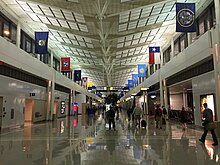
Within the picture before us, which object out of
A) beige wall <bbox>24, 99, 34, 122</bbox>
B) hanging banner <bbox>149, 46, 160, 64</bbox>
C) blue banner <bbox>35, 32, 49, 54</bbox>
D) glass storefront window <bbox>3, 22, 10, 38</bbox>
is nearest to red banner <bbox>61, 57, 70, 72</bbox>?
beige wall <bbox>24, 99, 34, 122</bbox>

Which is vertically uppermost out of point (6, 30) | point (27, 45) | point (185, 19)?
point (6, 30)

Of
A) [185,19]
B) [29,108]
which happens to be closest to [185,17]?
[185,19]

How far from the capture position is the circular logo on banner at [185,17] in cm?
1219

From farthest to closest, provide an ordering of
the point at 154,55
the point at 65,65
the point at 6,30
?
the point at 65,65 < the point at 154,55 < the point at 6,30

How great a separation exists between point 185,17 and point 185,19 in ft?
0.40

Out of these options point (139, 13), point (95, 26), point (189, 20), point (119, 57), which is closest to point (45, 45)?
point (95, 26)

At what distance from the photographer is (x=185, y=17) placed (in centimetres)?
1224

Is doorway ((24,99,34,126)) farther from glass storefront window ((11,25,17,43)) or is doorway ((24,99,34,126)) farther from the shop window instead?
glass storefront window ((11,25,17,43))

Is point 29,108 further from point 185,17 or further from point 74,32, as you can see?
point 185,17

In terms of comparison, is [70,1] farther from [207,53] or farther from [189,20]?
[207,53]

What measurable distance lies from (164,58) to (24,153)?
2412cm

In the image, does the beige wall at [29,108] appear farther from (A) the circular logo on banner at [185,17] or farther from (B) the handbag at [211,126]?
(B) the handbag at [211,126]

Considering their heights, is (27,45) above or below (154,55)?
above

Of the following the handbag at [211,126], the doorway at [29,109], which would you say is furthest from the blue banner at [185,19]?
the doorway at [29,109]
